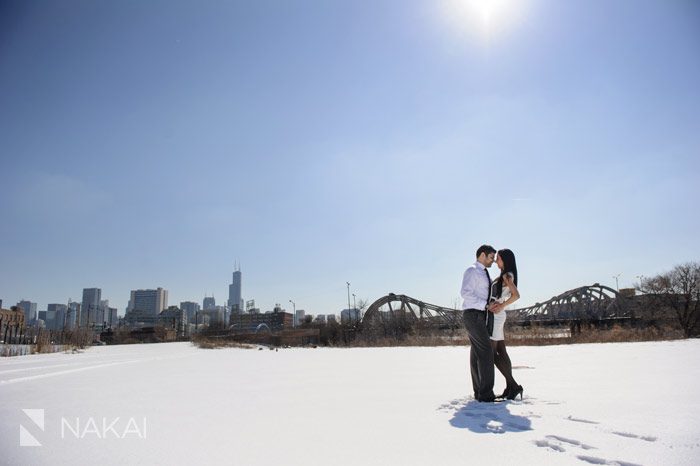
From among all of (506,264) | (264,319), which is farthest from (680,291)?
(264,319)

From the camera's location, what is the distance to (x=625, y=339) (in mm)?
16141

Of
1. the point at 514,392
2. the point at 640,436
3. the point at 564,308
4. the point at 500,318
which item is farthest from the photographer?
the point at 564,308

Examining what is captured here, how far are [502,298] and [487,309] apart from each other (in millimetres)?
291

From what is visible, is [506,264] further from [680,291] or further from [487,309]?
[680,291]

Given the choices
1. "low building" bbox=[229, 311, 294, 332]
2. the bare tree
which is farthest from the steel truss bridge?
"low building" bbox=[229, 311, 294, 332]

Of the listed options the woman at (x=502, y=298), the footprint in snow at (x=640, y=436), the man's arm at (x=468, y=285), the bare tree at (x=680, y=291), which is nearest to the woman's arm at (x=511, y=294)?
the woman at (x=502, y=298)

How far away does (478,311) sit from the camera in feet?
13.7

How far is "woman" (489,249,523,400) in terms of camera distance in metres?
4.12

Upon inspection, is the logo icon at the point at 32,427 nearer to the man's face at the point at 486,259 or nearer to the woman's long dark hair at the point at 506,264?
the man's face at the point at 486,259

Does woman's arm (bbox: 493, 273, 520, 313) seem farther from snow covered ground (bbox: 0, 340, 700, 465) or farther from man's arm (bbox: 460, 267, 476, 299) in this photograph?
snow covered ground (bbox: 0, 340, 700, 465)

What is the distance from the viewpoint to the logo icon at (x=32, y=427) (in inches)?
91.7

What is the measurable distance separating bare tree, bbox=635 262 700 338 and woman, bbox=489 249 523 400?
29.6m

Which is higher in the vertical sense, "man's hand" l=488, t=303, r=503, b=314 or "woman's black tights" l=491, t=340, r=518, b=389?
"man's hand" l=488, t=303, r=503, b=314

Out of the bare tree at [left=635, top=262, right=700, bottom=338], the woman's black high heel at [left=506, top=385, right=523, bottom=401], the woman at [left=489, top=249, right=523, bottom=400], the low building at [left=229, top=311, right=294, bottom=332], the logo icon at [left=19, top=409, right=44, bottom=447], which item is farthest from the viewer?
the low building at [left=229, top=311, right=294, bottom=332]
